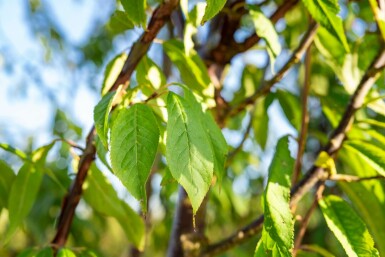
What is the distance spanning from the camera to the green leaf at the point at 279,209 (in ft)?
1.84

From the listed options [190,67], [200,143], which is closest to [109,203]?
[190,67]

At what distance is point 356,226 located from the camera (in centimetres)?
67

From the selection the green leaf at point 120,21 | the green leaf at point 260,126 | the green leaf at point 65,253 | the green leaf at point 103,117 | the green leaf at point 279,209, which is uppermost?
the green leaf at point 120,21

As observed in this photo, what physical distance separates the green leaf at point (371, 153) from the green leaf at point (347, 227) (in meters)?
0.06

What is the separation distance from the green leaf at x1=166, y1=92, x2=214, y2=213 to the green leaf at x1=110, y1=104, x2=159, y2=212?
3cm

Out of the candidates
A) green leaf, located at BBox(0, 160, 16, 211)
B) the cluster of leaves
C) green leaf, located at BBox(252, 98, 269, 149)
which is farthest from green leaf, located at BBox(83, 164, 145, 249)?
green leaf, located at BBox(252, 98, 269, 149)

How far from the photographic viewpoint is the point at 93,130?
0.69 m

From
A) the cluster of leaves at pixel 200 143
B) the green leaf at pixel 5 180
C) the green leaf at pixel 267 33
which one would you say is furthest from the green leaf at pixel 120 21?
the green leaf at pixel 5 180

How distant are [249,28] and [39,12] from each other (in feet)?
6.26

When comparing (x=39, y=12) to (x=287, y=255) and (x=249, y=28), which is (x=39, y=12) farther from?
(x=287, y=255)

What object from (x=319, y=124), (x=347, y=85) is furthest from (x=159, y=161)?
(x=319, y=124)

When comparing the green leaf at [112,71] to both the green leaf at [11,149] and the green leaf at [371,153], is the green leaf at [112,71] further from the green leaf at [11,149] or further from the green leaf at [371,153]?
the green leaf at [371,153]

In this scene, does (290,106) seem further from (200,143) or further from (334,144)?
(200,143)

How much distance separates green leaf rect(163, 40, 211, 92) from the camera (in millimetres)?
731
